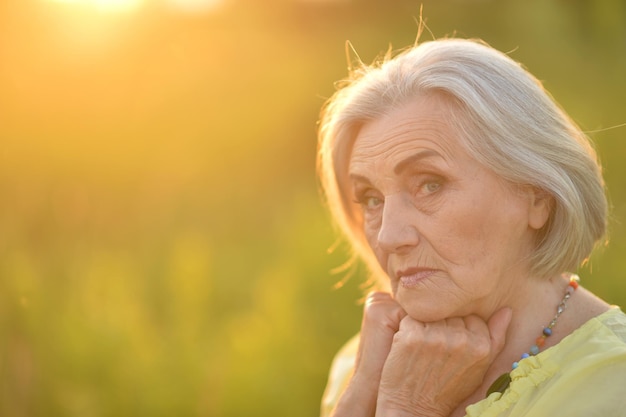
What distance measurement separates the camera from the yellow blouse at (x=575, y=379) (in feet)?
6.42

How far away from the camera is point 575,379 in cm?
202

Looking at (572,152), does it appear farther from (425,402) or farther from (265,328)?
(265,328)

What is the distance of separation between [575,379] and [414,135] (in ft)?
2.88

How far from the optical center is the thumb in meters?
2.28

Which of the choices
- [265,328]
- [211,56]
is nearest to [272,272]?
[265,328]

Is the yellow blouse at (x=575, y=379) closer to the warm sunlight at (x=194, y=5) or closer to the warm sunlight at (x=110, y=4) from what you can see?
the warm sunlight at (x=110, y=4)

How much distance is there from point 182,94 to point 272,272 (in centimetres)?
388

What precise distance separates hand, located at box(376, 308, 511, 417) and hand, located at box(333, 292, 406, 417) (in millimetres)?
170

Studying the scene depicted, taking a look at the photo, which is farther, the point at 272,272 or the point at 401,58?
the point at 272,272

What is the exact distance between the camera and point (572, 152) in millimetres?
2291

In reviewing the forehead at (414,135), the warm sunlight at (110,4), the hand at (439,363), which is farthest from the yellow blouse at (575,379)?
the warm sunlight at (110,4)

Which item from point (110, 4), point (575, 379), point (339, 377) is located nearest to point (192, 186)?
point (110, 4)

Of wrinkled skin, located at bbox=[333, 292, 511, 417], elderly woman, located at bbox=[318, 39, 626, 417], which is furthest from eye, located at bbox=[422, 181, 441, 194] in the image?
wrinkled skin, located at bbox=[333, 292, 511, 417]

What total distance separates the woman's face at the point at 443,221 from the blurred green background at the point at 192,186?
1.34 metres
